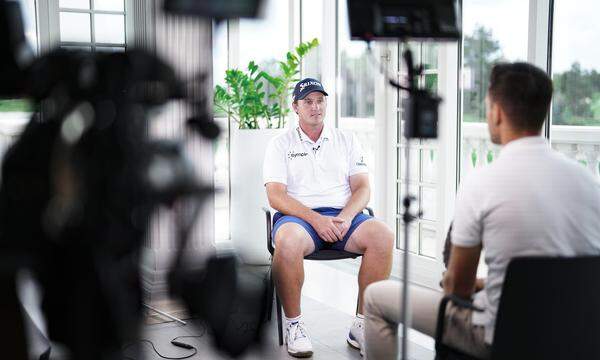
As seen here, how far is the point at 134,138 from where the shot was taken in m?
0.70

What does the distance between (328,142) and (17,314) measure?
2.87 metres

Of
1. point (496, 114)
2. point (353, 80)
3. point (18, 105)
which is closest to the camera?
point (18, 105)

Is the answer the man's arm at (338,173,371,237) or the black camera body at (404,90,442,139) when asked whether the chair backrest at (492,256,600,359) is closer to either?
the black camera body at (404,90,442,139)

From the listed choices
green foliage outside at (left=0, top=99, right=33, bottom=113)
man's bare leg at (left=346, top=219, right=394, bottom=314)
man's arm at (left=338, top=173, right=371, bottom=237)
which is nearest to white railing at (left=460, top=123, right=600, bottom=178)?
man's arm at (left=338, top=173, right=371, bottom=237)

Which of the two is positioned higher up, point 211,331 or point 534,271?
point 211,331

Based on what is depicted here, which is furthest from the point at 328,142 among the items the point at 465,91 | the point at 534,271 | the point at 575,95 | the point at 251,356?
the point at 251,356

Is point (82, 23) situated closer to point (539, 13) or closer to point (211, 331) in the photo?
point (539, 13)

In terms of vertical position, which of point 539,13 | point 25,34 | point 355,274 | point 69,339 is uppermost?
point 539,13

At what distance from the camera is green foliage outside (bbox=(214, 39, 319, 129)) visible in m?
4.61

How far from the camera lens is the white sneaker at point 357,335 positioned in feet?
9.87

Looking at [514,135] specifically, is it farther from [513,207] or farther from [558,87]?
[558,87]

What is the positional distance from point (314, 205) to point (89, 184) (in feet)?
8.96

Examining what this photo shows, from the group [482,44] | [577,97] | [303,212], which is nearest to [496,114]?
[303,212]

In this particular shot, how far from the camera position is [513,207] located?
1.65 m
